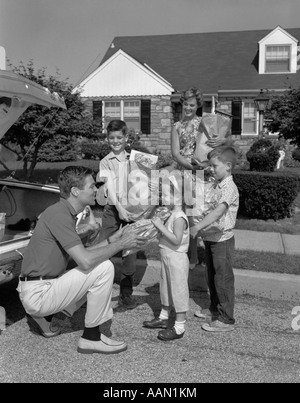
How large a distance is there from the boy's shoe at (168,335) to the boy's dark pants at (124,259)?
0.82 meters

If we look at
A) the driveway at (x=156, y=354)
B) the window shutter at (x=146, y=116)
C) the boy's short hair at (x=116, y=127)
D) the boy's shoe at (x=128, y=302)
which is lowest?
the driveway at (x=156, y=354)

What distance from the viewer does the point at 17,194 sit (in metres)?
5.45

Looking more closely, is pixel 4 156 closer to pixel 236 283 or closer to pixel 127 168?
pixel 127 168

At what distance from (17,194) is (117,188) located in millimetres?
1391

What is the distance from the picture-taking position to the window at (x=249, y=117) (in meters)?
21.5

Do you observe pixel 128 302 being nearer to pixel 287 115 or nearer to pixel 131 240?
pixel 131 240

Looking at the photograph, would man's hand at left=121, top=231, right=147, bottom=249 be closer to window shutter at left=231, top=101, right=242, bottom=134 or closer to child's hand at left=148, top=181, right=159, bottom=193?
child's hand at left=148, top=181, right=159, bottom=193

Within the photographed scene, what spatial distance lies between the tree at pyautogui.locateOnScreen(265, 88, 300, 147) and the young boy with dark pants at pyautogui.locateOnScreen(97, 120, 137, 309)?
6.05 metres

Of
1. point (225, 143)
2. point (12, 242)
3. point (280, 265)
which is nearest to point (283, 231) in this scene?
point (280, 265)

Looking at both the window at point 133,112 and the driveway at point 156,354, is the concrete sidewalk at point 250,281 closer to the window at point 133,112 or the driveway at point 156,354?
the driveway at point 156,354

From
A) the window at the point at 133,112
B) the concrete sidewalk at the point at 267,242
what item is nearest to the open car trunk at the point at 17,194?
the concrete sidewalk at the point at 267,242
